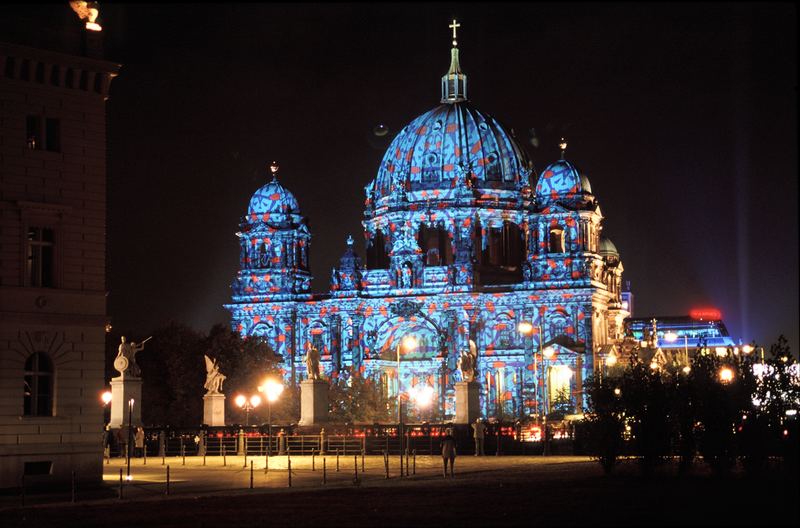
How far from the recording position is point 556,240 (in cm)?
13725

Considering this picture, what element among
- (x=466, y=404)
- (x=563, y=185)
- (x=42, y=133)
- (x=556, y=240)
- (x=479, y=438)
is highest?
(x=563, y=185)

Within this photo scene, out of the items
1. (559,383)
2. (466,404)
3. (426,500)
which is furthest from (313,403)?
(559,383)

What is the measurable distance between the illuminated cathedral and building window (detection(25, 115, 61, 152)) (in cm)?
7486

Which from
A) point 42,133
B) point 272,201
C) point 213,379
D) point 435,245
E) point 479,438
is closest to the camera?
point 42,133

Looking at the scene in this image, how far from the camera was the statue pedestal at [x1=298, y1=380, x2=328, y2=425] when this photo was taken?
84.2m

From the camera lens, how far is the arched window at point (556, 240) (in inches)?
5359

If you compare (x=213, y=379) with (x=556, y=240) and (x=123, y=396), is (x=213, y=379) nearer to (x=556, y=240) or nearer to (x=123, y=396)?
(x=123, y=396)

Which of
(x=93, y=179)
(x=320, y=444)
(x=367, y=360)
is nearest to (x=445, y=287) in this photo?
(x=367, y=360)

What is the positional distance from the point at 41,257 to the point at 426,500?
16.6 metres

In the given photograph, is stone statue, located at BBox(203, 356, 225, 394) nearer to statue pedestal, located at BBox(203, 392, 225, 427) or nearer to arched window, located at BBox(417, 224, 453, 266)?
statue pedestal, located at BBox(203, 392, 225, 427)

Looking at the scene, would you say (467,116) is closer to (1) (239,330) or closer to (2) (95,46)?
(1) (239,330)

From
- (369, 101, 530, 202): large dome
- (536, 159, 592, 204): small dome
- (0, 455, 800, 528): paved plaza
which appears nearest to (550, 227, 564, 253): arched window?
(536, 159, 592, 204): small dome

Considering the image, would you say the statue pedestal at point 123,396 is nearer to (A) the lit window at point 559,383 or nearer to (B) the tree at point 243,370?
(B) the tree at point 243,370

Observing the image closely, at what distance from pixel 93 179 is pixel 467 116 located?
10514 cm
